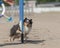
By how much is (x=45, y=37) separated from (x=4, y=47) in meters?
→ 2.59

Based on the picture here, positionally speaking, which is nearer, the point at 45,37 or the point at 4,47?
the point at 4,47

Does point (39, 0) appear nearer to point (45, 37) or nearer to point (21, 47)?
point (45, 37)

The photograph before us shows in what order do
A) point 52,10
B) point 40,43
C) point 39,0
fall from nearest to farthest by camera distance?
point 40,43, point 52,10, point 39,0

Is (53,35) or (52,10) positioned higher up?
(53,35)

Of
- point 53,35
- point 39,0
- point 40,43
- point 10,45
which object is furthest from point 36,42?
point 39,0

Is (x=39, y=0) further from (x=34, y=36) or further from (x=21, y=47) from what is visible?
(x=21, y=47)

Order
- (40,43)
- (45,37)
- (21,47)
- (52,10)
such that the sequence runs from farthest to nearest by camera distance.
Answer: (52,10), (45,37), (40,43), (21,47)

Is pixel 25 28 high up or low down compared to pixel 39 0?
up

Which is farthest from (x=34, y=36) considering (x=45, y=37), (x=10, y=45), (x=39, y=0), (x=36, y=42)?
(x=39, y=0)

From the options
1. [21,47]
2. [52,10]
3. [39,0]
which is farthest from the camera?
[39,0]

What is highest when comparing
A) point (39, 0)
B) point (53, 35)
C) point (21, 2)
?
point (21, 2)

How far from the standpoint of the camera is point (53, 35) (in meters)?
12.1

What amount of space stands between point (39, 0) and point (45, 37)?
25218 mm

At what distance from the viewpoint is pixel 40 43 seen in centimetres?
1009
